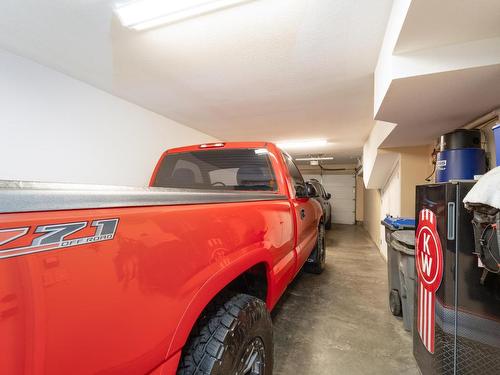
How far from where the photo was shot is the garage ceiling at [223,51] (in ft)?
5.66

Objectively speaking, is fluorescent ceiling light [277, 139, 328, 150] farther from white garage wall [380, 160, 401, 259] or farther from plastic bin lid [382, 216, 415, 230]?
plastic bin lid [382, 216, 415, 230]

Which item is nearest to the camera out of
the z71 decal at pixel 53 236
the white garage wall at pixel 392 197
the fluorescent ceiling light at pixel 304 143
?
the z71 decal at pixel 53 236

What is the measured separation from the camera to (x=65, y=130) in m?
2.66

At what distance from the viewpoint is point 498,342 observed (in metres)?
1.27

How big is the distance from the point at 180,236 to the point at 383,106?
92.0 inches

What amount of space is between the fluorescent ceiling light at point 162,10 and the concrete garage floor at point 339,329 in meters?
2.79

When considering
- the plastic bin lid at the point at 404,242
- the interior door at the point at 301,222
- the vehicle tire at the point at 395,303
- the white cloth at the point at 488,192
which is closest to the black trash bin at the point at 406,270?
the plastic bin lid at the point at 404,242

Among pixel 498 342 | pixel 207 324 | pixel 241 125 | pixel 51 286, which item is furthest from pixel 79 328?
pixel 241 125

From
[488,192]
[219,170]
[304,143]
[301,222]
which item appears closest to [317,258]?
[301,222]

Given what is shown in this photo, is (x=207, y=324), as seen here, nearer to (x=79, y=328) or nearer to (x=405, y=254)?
(x=79, y=328)

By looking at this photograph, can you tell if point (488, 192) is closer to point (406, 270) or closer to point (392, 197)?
point (406, 270)

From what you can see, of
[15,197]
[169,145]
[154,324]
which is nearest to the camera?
[15,197]

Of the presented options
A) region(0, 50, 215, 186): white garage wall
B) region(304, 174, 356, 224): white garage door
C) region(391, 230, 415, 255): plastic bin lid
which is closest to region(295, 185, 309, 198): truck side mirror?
region(391, 230, 415, 255): plastic bin lid

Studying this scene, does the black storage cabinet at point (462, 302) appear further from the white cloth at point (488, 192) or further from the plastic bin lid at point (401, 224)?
the plastic bin lid at point (401, 224)
